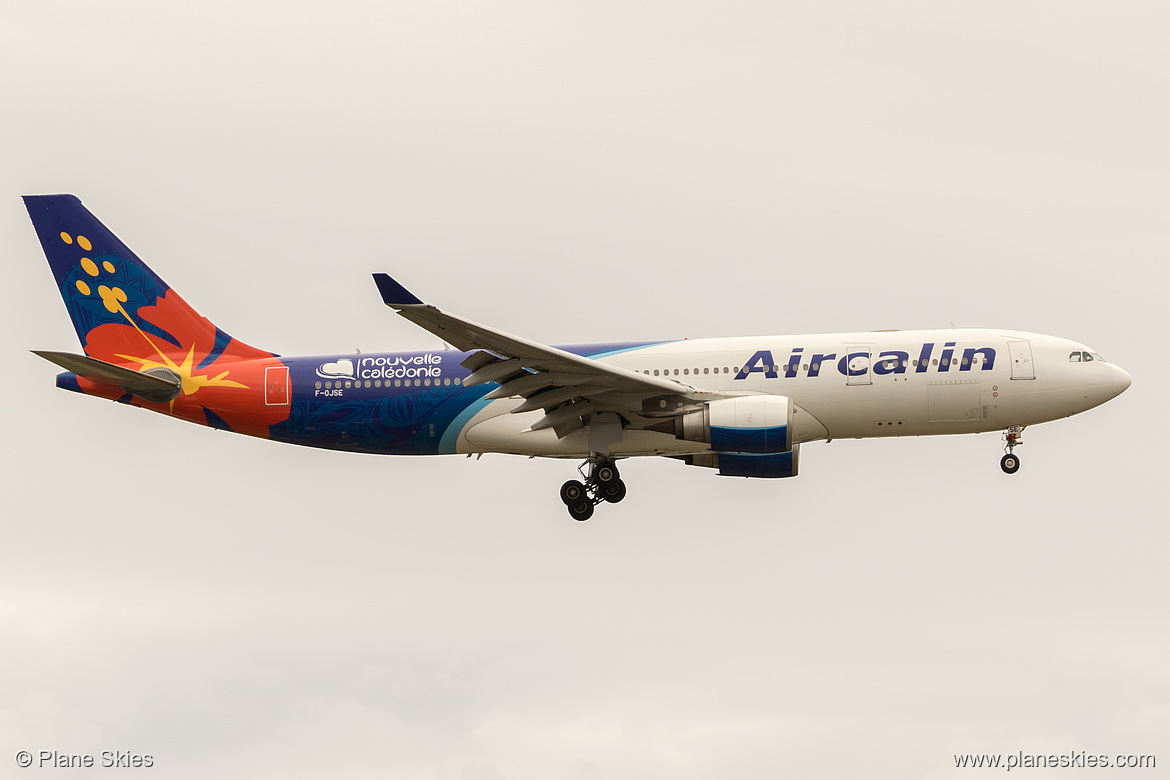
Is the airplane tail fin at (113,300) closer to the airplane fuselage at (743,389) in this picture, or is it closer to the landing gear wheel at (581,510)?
the airplane fuselage at (743,389)

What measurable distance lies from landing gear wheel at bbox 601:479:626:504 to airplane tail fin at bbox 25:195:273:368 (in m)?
10.2

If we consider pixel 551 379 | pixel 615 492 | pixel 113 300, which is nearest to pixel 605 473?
pixel 615 492

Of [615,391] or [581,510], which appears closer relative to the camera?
[615,391]

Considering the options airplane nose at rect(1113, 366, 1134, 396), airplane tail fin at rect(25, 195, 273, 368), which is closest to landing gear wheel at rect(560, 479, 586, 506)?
airplane tail fin at rect(25, 195, 273, 368)

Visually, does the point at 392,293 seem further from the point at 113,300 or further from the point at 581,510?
the point at 113,300

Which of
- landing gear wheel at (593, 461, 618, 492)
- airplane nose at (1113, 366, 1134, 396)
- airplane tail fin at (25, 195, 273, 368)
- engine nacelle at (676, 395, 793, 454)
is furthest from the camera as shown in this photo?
airplane tail fin at (25, 195, 273, 368)

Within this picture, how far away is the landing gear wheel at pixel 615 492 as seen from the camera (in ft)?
117

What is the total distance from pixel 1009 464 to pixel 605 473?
10.7m

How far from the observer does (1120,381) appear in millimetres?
34500

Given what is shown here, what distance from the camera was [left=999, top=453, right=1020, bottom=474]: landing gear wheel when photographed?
34875 millimetres

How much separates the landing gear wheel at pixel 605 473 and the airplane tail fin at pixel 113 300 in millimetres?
9826

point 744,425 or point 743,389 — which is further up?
point 743,389

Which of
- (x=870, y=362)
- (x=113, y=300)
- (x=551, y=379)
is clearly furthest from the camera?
(x=113, y=300)

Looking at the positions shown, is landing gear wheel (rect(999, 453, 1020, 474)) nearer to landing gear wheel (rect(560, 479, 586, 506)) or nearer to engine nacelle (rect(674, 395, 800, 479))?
engine nacelle (rect(674, 395, 800, 479))
